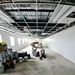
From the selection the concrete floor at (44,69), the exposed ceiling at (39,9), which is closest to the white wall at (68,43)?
the concrete floor at (44,69)

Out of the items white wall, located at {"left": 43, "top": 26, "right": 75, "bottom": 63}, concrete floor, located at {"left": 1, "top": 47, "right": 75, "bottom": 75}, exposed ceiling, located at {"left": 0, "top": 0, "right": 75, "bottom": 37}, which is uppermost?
exposed ceiling, located at {"left": 0, "top": 0, "right": 75, "bottom": 37}

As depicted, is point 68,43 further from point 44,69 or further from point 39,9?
point 39,9

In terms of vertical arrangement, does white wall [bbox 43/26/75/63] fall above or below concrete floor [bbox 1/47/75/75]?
above

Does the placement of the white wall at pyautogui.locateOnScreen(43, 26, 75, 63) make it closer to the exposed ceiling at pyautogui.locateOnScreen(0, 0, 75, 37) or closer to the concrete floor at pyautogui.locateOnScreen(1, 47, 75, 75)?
the concrete floor at pyautogui.locateOnScreen(1, 47, 75, 75)

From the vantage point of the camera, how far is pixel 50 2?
2.14m

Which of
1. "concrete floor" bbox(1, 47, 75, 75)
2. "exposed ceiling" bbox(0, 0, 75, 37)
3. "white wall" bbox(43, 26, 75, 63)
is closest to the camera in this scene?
"exposed ceiling" bbox(0, 0, 75, 37)

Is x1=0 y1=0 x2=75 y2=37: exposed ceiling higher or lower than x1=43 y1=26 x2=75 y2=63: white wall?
higher

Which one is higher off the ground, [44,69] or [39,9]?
[39,9]

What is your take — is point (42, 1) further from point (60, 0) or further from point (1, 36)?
point (1, 36)

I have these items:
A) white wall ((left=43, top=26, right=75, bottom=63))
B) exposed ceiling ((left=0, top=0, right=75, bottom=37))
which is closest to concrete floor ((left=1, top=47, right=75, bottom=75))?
white wall ((left=43, top=26, right=75, bottom=63))

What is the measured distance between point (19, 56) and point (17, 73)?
2.39 metres

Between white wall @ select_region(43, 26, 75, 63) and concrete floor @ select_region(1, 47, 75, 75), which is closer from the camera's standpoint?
concrete floor @ select_region(1, 47, 75, 75)

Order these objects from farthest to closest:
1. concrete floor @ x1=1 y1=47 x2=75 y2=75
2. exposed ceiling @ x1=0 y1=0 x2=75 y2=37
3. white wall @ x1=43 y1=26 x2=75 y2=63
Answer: white wall @ x1=43 y1=26 x2=75 y2=63 → concrete floor @ x1=1 y1=47 x2=75 y2=75 → exposed ceiling @ x1=0 y1=0 x2=75 y2=37

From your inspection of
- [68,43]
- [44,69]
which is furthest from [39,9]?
[68,43]
